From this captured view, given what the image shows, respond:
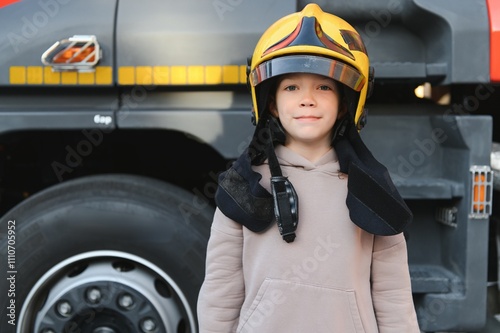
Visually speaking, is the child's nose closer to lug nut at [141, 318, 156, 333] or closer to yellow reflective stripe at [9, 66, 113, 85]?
yellow reflective stripe at [9, 66, 113, 85]

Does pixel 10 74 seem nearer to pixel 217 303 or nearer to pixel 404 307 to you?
pixel 217 303

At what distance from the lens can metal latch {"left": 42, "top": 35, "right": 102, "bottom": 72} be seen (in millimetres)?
2385

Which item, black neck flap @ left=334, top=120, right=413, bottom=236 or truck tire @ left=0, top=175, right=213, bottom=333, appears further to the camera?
truck tire @ left=0, top=175, right=213, bottom=333

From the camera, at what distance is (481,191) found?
2461 millimetres

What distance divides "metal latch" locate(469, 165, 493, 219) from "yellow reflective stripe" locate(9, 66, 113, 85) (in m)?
1.35

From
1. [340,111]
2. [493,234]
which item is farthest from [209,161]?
[493,234]

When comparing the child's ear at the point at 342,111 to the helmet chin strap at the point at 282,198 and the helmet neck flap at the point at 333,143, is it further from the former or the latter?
the helmet chin strap at the point at 282,198

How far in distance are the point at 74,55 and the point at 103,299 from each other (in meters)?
0.89

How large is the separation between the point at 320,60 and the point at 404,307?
2.37ft

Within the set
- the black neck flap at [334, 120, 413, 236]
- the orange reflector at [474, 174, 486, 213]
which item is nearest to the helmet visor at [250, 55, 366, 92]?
the black neck flap at [334, 120, 413, 236]

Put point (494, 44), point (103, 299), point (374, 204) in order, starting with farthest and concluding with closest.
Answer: point (103, 299) → point (494, 44) → point (374, 204)

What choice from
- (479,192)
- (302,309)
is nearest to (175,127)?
(302,309)

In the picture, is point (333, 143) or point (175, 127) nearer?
point (333, 143)

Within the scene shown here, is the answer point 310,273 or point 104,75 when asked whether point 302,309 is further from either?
point 104,75
